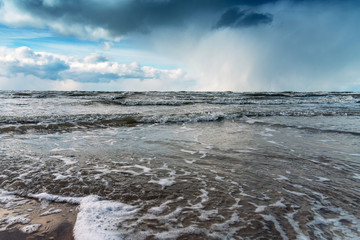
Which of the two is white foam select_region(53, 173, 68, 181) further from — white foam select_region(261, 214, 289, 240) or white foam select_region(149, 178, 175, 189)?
white foam select_region(261, 214, 289, 240)

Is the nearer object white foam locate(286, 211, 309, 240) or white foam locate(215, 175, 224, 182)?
white foam locate(286, 211, 309, 240)

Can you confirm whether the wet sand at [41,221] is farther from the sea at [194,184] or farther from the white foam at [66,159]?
the white foam at [66,159]

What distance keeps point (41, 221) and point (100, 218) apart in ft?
2.71

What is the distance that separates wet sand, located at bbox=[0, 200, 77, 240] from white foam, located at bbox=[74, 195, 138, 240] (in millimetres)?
119

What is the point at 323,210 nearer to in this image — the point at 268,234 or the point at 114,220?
the point at 268,234

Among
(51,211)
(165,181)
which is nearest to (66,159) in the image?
(51,211)

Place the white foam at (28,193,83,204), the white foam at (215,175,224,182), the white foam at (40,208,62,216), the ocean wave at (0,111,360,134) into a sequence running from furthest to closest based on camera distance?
the ocean wave at (0,111,360,134) < the white foam at (215,175,224,182) < the white foam at (28,193,83,204) < the white foam at (40,208,62,216)

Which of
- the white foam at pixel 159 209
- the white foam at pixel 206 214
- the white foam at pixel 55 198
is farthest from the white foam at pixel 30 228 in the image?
the white foam at pixel 206 214

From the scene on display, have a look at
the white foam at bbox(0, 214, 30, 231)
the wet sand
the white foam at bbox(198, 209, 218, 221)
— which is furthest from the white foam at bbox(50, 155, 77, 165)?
the white foam at bbox(198, 209, 218, 221)

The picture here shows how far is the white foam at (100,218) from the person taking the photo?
2.84 metres

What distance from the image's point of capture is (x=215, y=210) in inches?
133

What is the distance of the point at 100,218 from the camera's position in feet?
10.5

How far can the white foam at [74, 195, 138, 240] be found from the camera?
284cm

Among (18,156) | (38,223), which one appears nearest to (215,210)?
(38,223)
